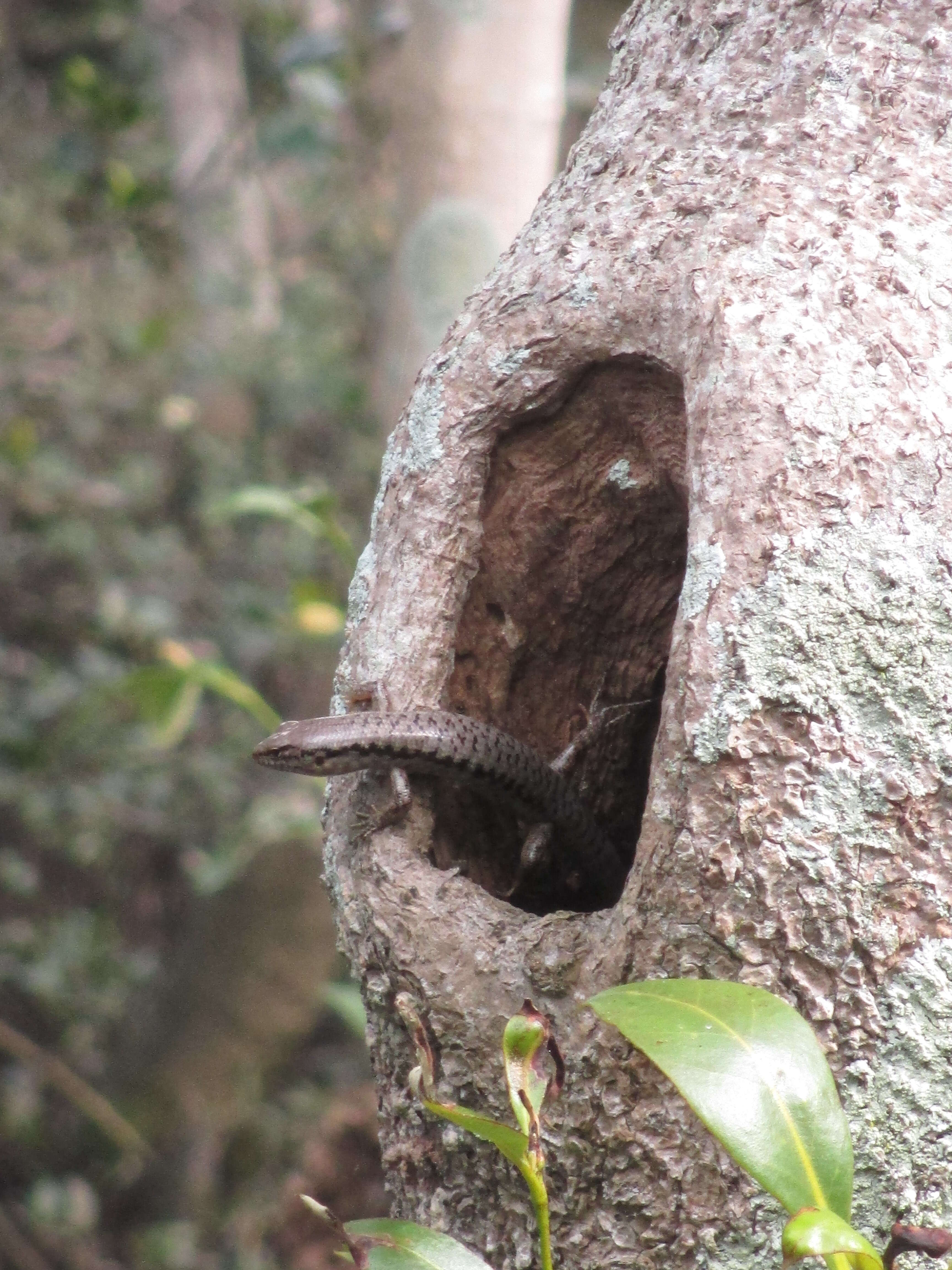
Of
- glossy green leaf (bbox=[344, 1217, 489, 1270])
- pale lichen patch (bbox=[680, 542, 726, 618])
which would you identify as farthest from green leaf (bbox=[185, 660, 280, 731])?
glossy green leaf (bbox=[344, 1217, 489, 1270])

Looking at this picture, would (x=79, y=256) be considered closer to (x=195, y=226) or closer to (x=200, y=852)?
(x=195, y=226)

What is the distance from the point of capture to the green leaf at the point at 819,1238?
1.20m

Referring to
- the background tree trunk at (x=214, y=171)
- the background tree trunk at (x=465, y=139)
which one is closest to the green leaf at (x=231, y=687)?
the background tree trunk at (x=465, y=139)

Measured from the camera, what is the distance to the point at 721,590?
5.87ft

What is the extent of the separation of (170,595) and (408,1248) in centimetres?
698

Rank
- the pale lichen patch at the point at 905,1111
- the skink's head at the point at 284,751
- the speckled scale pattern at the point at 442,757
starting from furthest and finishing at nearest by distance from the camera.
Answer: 1. the skink's head at the point at 284,751
2. the speckled scale pattern at the point at 442,757
3. the pale lichen patch at the point at 905,1111

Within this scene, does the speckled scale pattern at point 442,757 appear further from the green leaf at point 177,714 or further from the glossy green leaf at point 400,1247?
the glossy green leaf at point 400,1247

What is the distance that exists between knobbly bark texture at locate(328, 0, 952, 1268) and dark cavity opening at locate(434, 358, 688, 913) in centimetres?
1

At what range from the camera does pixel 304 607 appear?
3.80m

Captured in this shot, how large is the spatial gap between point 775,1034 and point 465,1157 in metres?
0.66

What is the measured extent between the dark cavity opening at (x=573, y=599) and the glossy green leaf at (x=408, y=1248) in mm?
863

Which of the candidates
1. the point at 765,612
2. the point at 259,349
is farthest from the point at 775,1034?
the point at 259,349

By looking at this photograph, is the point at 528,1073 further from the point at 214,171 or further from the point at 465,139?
the point at 214,171

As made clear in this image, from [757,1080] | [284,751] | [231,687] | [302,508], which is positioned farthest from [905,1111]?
[231,687]
